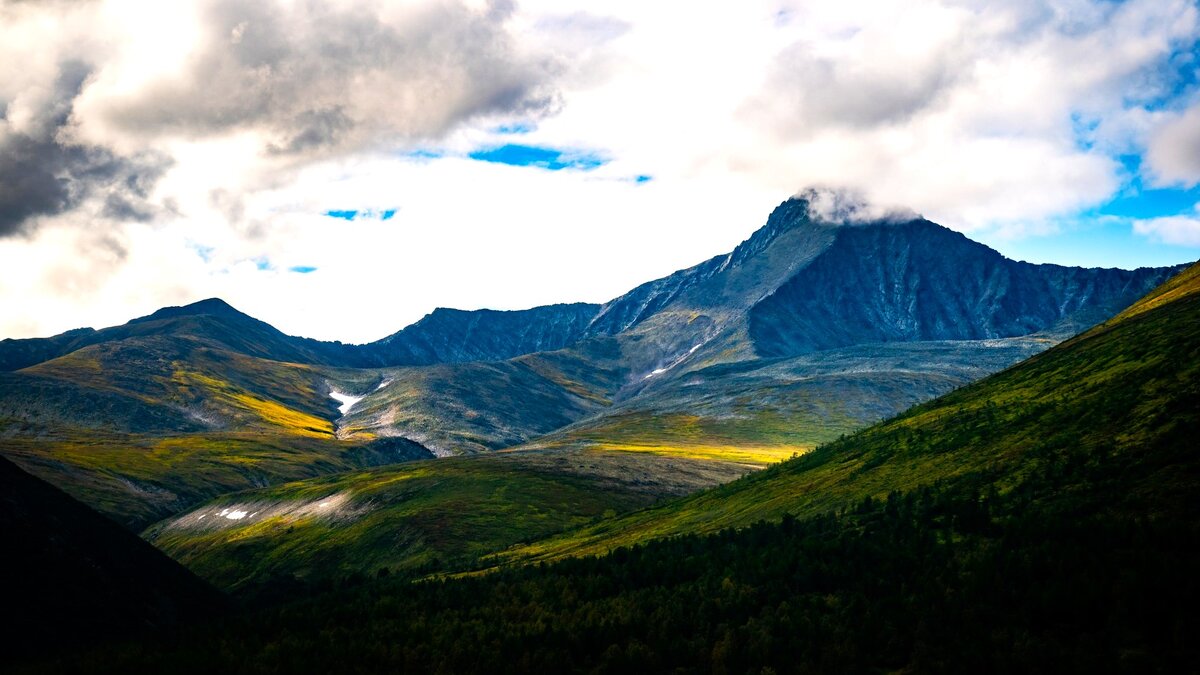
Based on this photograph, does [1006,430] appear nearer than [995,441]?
No

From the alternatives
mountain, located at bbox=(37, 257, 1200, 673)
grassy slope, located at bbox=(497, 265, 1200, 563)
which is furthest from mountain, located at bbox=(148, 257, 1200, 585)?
mountain, located at bbox=(37, 257, 1200, 673)

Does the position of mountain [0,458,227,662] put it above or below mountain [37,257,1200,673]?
above

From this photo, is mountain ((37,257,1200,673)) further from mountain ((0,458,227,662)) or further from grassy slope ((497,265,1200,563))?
mountain ((0,458,227,662))

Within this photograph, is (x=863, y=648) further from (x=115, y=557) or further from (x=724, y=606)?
(x=115, y=557)

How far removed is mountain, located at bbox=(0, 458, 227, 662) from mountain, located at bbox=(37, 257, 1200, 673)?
19.1 metres

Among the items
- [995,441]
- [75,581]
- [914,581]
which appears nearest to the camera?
[914,581]

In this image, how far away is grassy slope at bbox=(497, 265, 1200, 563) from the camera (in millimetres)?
96062

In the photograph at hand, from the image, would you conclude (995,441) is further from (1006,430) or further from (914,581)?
(914,581)

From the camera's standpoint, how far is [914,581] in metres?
78.8

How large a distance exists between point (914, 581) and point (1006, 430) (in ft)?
167

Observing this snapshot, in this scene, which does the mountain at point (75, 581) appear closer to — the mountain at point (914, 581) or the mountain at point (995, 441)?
the mountain at point (914, 581)

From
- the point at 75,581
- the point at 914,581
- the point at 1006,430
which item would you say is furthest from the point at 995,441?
the point at 75,581

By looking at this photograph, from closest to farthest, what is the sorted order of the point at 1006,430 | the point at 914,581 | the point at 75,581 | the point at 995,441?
the point at 914,581, the point at 75,581, the point at 995,441, the point at 1006,430

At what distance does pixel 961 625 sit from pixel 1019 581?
8.04 m
